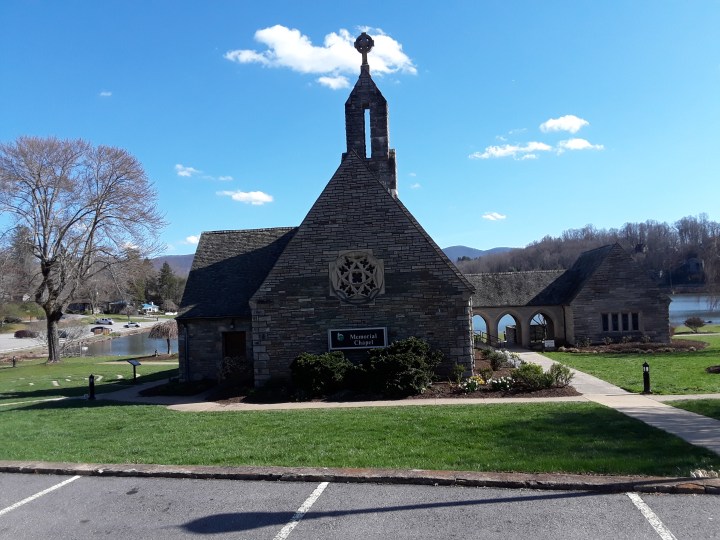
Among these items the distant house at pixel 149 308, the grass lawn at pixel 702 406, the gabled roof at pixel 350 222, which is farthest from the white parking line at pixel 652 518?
the distant house at pixel 149 308

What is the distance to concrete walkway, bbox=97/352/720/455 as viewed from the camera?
373 inches

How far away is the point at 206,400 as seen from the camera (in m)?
16.2

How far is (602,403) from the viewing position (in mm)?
12672

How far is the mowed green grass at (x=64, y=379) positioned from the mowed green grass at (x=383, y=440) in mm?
7526

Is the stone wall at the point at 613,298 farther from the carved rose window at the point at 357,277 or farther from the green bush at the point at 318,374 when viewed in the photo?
the green bush at the point at 318,374

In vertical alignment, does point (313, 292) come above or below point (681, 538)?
above

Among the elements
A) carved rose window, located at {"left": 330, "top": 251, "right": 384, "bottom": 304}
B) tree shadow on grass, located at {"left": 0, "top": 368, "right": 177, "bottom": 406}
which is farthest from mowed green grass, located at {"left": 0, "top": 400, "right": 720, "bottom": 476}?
tree shadow on grass, located at {"left": 0, "top": 368, "right": 177, "bottom": 406}

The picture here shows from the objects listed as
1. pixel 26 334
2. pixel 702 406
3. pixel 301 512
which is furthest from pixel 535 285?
pixel 26 334

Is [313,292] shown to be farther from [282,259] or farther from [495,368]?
[495,368]

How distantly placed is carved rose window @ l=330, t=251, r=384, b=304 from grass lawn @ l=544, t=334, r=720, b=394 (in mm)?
7403

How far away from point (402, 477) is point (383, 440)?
7.26 ft

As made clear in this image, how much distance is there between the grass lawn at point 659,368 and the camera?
1510 cm

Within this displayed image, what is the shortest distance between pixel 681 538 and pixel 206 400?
13.3 meters

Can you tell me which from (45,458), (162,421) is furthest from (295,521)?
(162,421)
